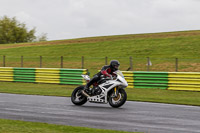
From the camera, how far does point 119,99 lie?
11812 mm

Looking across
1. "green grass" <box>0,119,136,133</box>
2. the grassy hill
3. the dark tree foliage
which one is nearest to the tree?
the dark tree foliage

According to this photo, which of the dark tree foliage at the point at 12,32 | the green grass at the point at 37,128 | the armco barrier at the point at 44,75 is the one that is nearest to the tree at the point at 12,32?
the dark tree foliage at the point at 12,32

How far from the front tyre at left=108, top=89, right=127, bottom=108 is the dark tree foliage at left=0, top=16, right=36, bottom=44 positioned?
78376 millimetres

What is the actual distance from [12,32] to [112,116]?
8159 cm

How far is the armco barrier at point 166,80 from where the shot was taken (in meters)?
18.1

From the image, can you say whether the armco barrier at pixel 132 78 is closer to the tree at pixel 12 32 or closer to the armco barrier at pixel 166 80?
the armco barrier at pixel 166 80

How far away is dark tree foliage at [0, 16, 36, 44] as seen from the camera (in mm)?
87062

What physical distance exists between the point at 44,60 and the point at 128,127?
32895mm

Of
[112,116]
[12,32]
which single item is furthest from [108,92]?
[12,32]

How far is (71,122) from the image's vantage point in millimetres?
9000

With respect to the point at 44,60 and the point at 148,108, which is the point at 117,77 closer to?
the point at 148,108

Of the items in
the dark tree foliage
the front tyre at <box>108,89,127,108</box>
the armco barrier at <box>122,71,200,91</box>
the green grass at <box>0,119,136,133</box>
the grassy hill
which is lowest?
the green grass at <box>0,119,136,133</box>

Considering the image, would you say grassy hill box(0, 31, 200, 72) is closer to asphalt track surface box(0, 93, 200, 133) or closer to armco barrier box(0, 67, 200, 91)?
armco barrier box(0, 67, 200, 91)

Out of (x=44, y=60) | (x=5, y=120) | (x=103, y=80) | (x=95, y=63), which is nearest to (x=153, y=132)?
(x=5, y=120)
